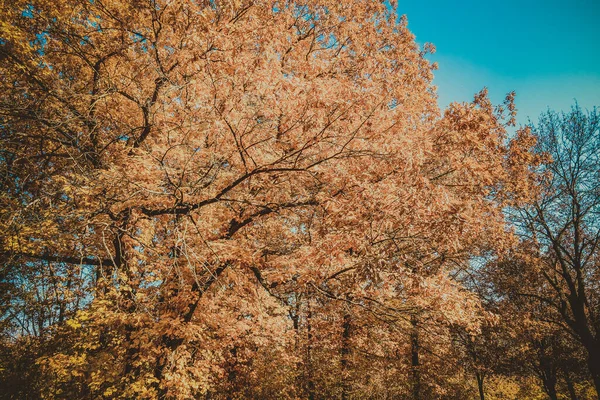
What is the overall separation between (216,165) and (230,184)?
0.75 meters

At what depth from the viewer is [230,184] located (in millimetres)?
5559

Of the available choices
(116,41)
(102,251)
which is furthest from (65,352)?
(116,41)

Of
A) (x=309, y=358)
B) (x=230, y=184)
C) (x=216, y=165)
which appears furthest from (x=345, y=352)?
(x=216, y=165)

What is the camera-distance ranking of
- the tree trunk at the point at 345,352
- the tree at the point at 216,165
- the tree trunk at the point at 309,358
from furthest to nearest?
the tree trunk at the point at 309,358 < the tree trunk at the point at 345,352 < the tree at the point at 216,165

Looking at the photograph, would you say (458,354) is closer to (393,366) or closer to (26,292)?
(393,366)

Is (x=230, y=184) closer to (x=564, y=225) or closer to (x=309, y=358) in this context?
(x=309, y=358)

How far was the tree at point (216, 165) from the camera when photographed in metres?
4.70

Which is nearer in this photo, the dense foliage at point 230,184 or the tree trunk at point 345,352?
the dense foliage at point 230,184

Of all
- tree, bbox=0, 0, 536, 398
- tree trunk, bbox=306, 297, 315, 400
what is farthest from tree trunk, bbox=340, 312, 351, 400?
tree, bbox=0, 0, 536, 398

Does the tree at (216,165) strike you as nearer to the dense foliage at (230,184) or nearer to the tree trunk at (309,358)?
the dense foliage at (230,184)

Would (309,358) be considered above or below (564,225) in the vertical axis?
below

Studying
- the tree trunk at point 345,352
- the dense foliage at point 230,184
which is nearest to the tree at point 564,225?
the dense foliage at point 230,184

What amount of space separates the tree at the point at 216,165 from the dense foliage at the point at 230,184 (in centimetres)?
6

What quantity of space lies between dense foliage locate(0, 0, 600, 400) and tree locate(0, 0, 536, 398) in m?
0.06
